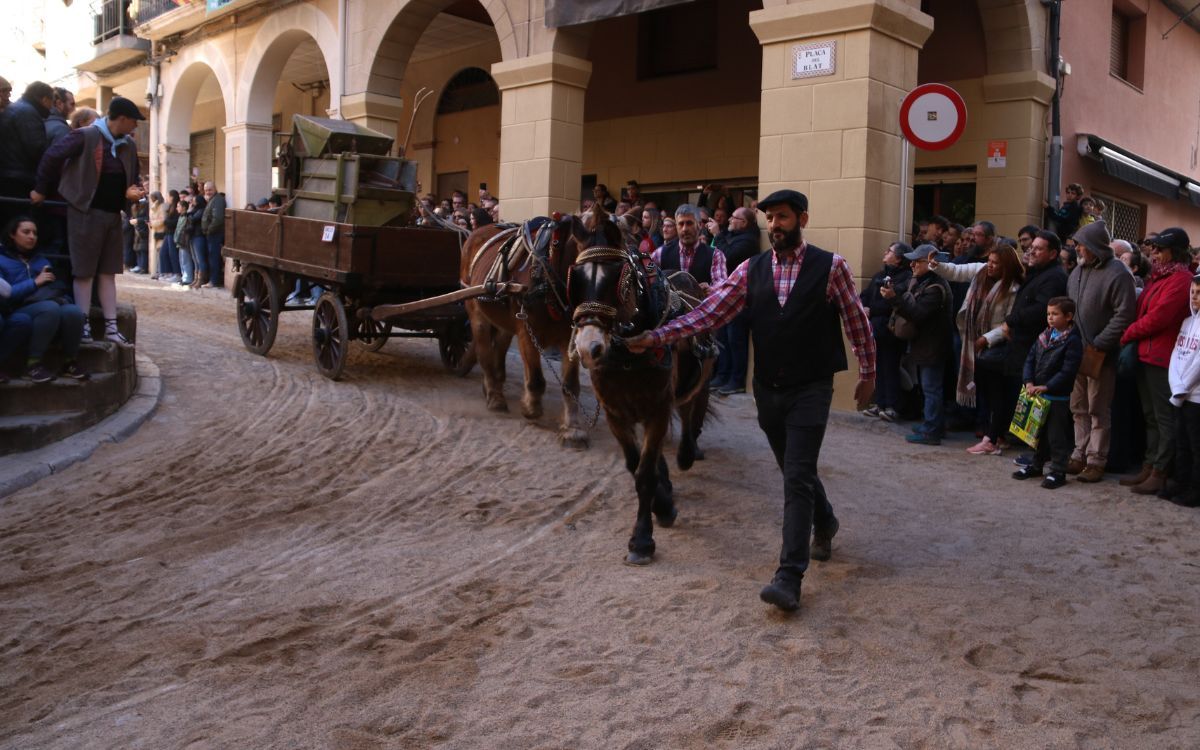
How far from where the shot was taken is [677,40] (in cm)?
1497

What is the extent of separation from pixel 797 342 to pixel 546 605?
1.62 m

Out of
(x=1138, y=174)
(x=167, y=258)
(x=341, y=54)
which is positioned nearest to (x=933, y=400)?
(x=1138, y=174)

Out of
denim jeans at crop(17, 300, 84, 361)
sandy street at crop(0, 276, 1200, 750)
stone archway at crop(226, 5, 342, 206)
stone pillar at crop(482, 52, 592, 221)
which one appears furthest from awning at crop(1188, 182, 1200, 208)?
denim jeans at crop(17, 300, 84, 361)

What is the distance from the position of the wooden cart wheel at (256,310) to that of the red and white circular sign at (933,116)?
6.16m

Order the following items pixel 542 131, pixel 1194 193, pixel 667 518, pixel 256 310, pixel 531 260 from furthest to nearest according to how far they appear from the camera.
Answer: pixel 1194 193
pixel 542 131
pixel 256 310
pixel 531 260
pixel 667 518

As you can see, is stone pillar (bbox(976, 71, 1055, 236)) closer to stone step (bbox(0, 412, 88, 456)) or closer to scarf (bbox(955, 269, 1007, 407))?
scarf (bbox(955, 269, 1007, 407))

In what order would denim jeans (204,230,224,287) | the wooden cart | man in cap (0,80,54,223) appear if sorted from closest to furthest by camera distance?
man in cap (0,80,54,223)
the wooden cart
denim jeans (204,230,224,287)

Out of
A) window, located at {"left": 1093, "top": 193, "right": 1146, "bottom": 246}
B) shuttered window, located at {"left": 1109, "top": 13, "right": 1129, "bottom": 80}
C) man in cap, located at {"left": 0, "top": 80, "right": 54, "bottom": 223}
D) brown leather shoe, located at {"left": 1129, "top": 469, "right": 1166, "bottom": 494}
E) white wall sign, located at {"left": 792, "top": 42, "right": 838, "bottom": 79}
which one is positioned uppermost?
shuttered window, located at {"left": 1109, "top": 13, "right": 1129, "bottom": 80}

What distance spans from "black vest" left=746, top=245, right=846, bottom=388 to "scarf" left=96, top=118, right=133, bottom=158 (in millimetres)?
5531

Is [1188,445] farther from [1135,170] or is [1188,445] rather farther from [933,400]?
[1135,170]

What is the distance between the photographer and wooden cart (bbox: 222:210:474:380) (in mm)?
8836

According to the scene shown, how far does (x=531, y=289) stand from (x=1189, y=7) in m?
13.4

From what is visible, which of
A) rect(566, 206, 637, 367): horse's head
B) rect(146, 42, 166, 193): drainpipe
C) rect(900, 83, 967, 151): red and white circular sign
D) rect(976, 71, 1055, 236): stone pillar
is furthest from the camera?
rect(146, 42, 166, 193): drainpipe

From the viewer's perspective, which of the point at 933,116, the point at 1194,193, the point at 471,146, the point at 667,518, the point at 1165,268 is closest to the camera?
the point at 667,518
